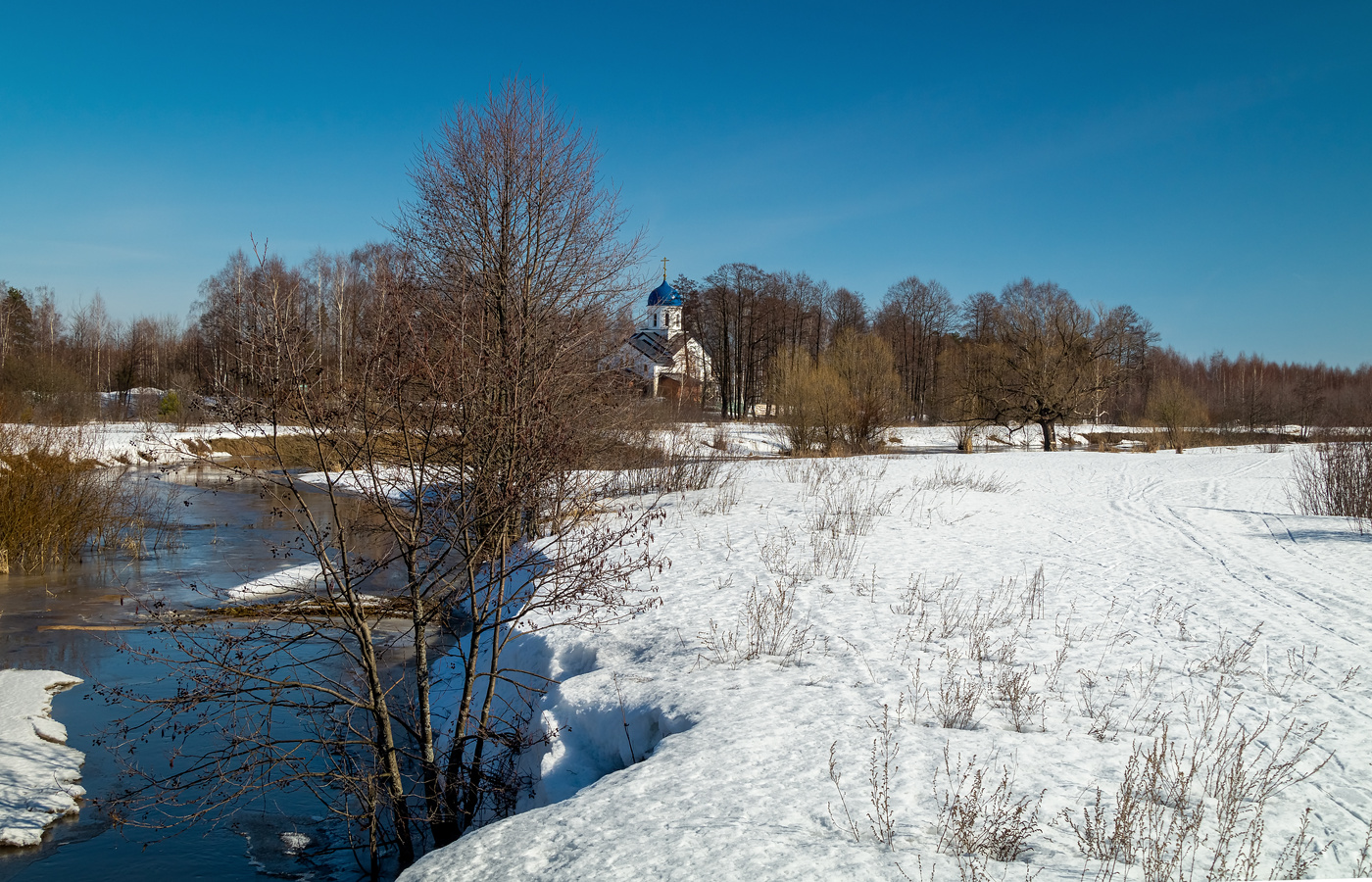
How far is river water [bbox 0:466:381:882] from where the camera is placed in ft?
16.8

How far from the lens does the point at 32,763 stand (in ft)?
20.1

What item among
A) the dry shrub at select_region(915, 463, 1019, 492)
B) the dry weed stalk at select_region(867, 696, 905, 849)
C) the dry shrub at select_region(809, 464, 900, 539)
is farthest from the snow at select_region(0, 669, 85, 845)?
the dry shrub at select_region(915, 463, 1019, 492)

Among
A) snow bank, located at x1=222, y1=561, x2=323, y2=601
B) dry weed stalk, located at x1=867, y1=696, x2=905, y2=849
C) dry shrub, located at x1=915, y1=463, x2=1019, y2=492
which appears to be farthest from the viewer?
dry shrub, located at x1=915, y1=463, x2=1019, y2=492

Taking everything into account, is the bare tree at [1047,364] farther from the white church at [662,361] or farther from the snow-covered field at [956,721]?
the snow-covered field at [956,721]

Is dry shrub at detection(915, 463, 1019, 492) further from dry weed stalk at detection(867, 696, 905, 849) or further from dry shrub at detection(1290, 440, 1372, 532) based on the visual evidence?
dry weed stalk at detection(867, 696, 905, 849)

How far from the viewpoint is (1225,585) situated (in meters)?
9.05

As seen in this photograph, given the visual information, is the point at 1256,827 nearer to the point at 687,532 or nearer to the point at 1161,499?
the point at 687,532

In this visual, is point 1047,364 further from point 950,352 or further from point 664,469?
point 664,469

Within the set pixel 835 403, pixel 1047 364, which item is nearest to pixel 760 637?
pixel 835 403

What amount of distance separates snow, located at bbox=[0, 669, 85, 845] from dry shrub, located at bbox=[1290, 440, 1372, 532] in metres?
16.4

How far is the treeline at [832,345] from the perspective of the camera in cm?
3475

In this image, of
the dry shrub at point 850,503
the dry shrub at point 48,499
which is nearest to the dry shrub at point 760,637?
the dry shrub at point 850,503

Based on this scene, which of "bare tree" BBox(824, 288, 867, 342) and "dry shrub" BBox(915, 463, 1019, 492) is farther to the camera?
"bare tree" BBox(824, 288, 867, 342)

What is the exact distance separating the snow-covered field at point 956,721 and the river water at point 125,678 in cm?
187
